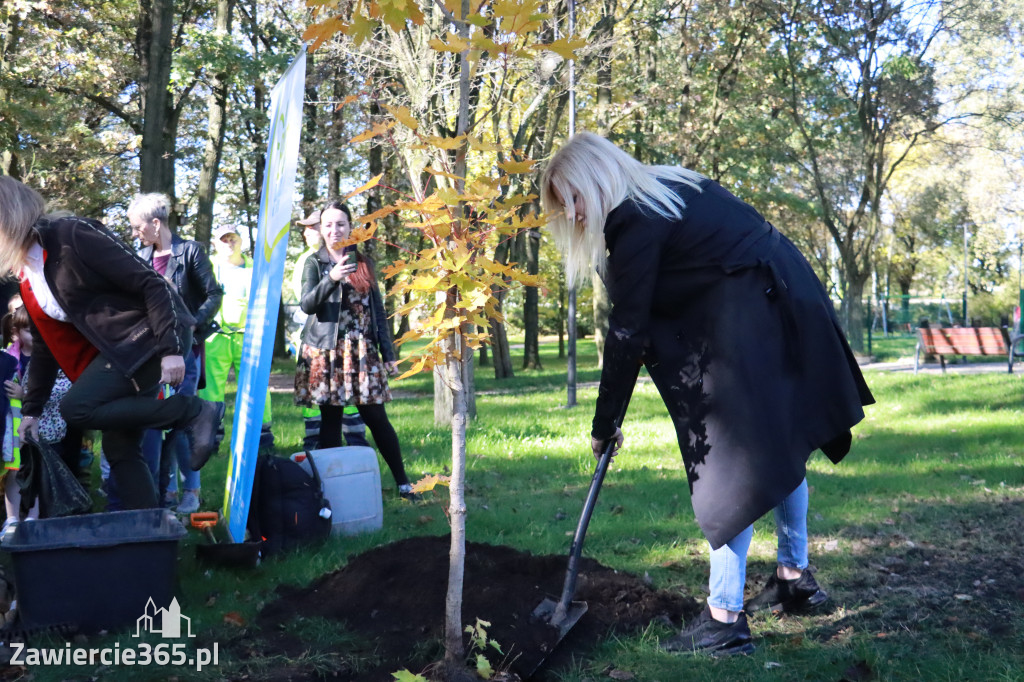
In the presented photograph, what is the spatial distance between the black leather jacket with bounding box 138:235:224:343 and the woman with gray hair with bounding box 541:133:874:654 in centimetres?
346

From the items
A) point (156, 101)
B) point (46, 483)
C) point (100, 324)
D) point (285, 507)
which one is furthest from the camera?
point (156, 101)

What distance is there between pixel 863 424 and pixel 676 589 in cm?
584

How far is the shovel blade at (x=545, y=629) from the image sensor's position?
3216 millimetres

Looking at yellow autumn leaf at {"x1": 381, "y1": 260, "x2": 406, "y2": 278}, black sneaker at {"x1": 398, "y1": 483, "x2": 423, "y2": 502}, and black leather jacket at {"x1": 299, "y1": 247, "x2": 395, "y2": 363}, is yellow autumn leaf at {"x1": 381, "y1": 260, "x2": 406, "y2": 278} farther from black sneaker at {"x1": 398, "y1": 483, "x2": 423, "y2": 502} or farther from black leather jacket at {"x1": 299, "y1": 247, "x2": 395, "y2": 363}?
black sneaker at {"x1": 398, "y1": 483, "x2": 423, "y2": 502}

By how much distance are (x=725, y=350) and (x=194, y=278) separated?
4.01m

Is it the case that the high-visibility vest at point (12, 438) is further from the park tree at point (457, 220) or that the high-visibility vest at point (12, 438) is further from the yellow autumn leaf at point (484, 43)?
the yellow autumn leaf at point (484, 43)

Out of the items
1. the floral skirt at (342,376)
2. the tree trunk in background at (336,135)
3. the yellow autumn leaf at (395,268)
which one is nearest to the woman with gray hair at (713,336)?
the yellow autumn leaf at (395,268)

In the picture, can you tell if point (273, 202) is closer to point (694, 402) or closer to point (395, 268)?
point (395, 268)

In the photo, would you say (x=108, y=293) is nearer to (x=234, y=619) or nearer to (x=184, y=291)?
(x=234, y=619)

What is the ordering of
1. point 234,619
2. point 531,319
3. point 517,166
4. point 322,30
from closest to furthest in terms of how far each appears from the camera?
point 322,30 → point 517,166 → point 234,619 → point 531,319

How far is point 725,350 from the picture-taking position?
10.3ft

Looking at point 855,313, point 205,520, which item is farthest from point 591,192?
point 855,313

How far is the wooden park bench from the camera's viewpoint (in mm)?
14422

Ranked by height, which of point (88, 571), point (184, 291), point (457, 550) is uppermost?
point (184, 291)
